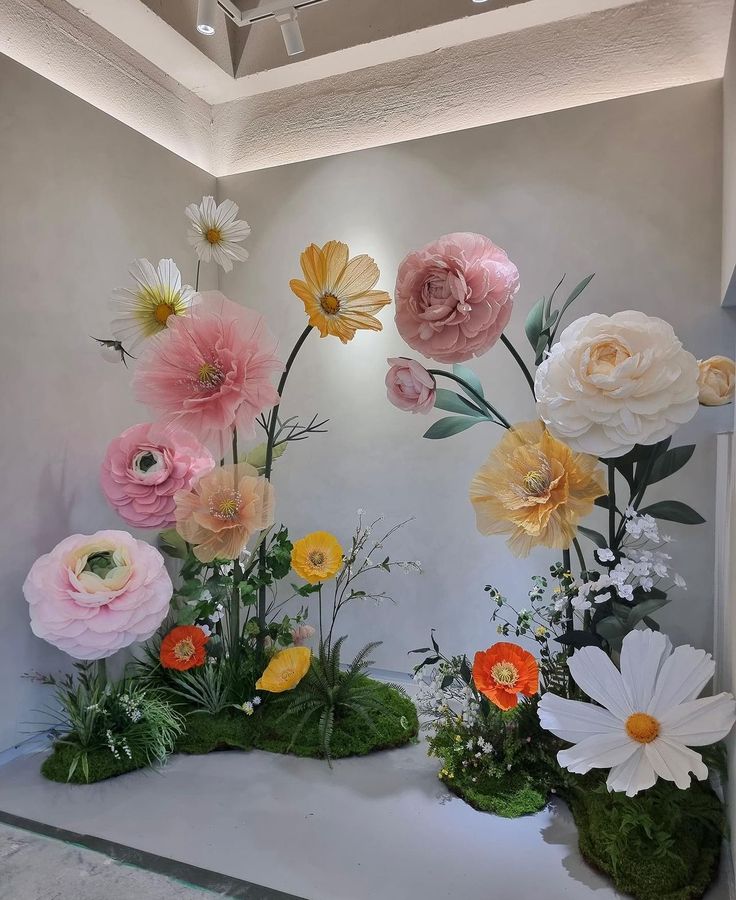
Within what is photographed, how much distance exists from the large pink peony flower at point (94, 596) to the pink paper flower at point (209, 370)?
1.51 ft

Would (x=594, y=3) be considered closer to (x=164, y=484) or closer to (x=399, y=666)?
(x=164, y=484)

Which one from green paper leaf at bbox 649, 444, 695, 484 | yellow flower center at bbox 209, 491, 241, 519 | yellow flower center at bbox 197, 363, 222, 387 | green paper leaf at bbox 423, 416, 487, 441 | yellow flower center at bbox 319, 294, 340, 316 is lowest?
yellow flower center at bbox 209, 491, 241, 519

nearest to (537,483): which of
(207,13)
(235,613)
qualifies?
(235,613)

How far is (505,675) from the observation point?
160cm

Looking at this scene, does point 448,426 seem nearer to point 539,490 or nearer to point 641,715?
point 539,490

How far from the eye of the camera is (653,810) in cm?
136

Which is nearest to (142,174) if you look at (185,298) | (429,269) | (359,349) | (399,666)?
(185,298)

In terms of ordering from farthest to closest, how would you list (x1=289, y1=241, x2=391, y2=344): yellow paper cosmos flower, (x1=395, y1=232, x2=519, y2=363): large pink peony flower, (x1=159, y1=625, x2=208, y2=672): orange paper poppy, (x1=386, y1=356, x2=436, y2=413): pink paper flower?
(x1=159, y1=625, x2=208, y2=672): orange paper poppy → (x1=289, y1=241, x2=391, y2=344): yellow paper cosmos flower → (x1=386, y1=356, x2=436, y2=413): pink paper flower → (x1=395, y1=232, x2=519, y2=363): large pink peony flower

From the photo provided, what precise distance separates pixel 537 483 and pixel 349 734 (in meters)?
0.96

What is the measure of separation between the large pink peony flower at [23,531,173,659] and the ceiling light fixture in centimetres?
150

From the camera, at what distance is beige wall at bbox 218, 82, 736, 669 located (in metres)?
2.05

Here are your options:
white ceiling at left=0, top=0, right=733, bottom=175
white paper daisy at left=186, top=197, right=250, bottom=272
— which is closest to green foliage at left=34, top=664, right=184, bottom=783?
white paper daisy at left=186, top=197, right=250, bottom=272

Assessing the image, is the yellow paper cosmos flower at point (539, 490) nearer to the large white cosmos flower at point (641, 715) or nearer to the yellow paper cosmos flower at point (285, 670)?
the large white cosmos flower at point (641, 715)

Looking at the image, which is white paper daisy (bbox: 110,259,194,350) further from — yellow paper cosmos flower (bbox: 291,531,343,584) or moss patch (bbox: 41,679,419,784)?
moss patch (bbox: 41,679,419,784)
